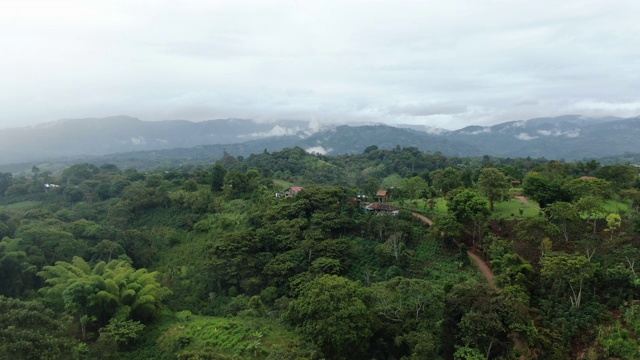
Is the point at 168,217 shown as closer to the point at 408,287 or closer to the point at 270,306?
the point at 270,306

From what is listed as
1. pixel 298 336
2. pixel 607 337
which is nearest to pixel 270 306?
pixel 298 336

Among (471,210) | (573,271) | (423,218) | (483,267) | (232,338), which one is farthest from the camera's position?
(423,218)

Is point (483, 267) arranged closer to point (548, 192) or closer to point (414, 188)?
point (548, 192)

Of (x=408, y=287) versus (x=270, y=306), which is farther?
(x=270, y=306)

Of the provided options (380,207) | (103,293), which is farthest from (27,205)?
(380,207)

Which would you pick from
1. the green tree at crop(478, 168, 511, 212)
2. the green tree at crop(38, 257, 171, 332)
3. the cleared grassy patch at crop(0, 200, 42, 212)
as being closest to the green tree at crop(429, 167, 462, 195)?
the green tree at crop(478, 168, 511, 212)

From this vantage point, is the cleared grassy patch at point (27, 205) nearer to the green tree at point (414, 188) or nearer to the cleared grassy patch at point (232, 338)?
the cleared grassy patch at point (232, 338)
